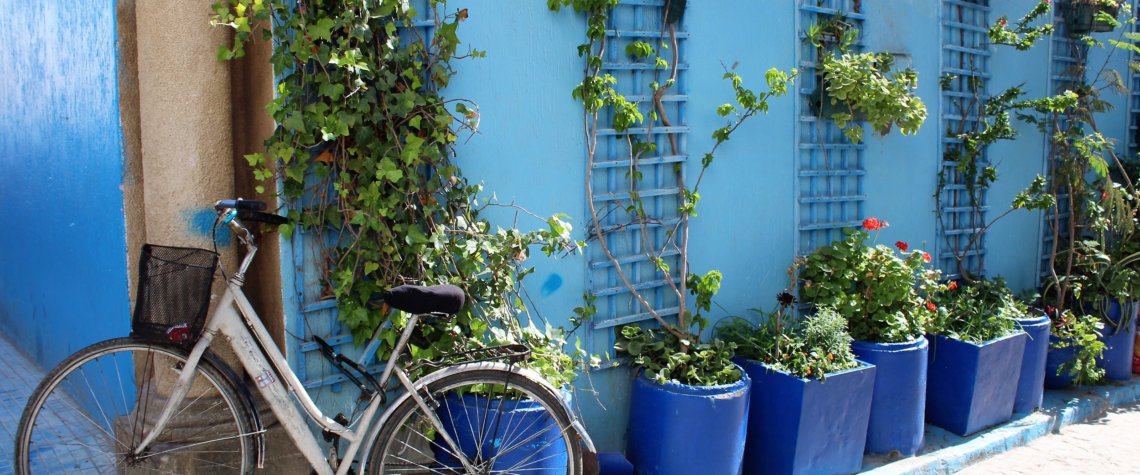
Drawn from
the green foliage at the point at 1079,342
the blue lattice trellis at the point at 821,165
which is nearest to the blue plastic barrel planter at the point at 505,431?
the blue lattice trellis at the point at 821,165

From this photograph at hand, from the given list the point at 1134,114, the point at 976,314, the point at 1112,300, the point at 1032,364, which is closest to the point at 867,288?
the point at 976,314

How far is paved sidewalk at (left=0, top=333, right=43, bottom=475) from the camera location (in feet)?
15.1

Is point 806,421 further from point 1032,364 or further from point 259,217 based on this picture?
point 259,217

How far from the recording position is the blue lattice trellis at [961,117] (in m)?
6.50

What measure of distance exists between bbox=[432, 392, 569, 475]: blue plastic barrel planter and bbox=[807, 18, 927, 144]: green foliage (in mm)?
2822

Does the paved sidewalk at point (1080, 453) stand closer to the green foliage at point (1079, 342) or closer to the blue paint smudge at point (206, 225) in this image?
the green foliage at point (1079, 342)

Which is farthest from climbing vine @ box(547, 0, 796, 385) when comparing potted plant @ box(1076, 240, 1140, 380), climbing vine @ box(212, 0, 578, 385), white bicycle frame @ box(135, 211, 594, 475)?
potted plant @ box(1076, 240, 1140, 380)

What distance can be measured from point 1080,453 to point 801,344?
221 cm

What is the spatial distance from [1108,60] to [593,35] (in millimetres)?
5504

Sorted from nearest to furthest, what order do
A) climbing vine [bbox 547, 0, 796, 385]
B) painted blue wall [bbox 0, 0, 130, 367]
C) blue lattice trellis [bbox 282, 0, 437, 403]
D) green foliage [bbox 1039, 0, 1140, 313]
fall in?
blue lattice trellis [bbox 282, 0, 437, 403] < painted blue wall [bbox 0, 0, 130, 367] < climbing vine [bbox 547, 0, 796, 385] < green foliage [bbox 1039, 0, 1140, 313]

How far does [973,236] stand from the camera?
664cm

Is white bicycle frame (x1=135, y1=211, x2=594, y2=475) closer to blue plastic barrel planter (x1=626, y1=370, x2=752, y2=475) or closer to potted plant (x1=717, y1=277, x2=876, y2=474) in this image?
blue plastic barrel planter (x1=626, y1=370, x2=752, y2=475)

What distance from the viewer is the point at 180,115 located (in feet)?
12.0

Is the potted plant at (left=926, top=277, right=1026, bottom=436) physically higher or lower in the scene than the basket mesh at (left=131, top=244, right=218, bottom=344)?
lower
